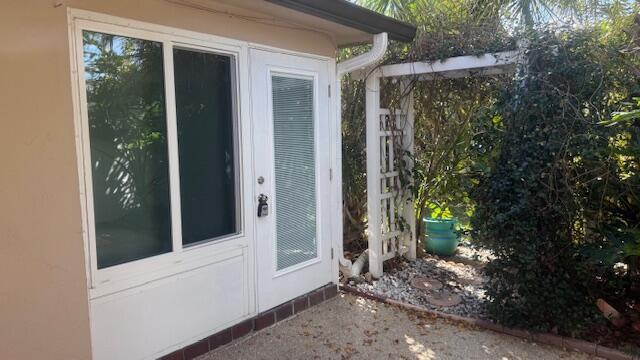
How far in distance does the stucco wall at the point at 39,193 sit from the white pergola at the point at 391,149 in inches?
117

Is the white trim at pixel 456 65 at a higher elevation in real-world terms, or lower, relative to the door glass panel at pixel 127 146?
higher

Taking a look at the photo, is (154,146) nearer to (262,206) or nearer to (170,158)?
(170,158)

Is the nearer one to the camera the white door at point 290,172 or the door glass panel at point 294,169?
the white door at point 290,172

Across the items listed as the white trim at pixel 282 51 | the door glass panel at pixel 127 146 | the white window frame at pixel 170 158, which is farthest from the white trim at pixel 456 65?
the door glass panel at pixel 127 146

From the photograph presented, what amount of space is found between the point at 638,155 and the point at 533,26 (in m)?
1.31

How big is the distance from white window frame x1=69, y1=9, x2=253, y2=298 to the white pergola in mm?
1770

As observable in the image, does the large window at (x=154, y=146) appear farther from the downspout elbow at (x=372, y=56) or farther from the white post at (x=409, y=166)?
the white post at (x=409, y=166)

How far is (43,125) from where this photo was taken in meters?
2.46

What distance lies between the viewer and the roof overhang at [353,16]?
3.39 metres

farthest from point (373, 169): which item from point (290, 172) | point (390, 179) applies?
point (290, 172)

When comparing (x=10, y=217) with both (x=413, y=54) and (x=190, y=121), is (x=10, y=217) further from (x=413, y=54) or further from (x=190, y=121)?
(x=413, y=54)

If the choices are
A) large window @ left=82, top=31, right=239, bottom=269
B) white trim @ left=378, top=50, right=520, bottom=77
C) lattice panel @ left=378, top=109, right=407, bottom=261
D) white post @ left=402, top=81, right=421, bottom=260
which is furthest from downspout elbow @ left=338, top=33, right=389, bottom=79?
large window @ left=82, top=31, right=239, bottom=269

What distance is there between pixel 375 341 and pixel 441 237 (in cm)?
257

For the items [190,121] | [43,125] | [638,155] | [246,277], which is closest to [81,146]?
[43,125]
